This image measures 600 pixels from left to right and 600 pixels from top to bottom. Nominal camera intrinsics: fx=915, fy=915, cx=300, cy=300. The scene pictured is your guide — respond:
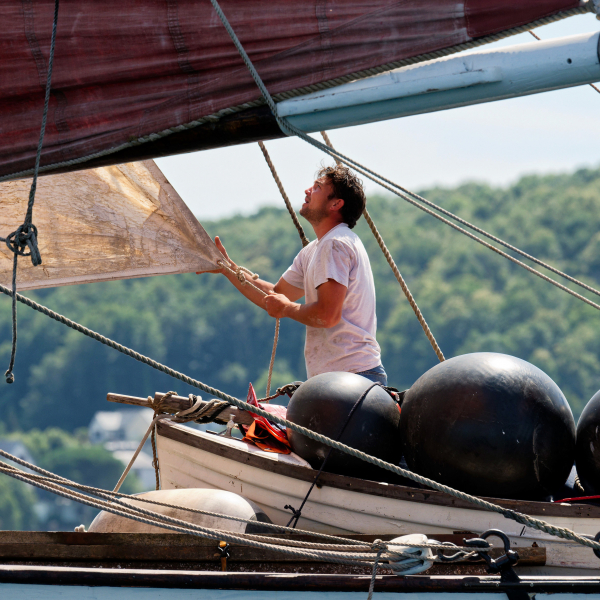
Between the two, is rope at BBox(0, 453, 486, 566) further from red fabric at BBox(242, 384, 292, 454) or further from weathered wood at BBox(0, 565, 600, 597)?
red fabric at BBox(242, 384, 292, 454)

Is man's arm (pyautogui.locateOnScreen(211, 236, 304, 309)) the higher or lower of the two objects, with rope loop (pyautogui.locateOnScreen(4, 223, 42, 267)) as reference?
lower

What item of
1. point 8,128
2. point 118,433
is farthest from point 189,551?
point 118,433

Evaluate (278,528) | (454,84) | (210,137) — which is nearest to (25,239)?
(210,137)

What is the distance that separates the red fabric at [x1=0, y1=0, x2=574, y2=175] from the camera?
10.5ft

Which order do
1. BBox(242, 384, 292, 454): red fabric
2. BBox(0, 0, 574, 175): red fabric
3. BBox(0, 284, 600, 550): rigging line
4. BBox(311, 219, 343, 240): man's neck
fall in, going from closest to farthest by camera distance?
BBox(0, 284, 600, 550): rigging line, BBox(0, 0, 574, 175): red fabric, BBox(242, 384, 292, 454): red fabric, BBox(311, 219, 343, 240): man's neck

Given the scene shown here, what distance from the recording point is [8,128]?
3.61 metres

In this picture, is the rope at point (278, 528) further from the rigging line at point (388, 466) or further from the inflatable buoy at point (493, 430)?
the inflatable buoy at point (493, 430)

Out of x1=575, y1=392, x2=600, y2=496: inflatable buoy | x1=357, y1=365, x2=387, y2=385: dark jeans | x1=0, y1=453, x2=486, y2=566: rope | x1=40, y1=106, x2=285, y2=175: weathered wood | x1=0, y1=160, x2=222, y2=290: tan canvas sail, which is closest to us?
x1=0, y1=453, x2=486, y2=566: rope

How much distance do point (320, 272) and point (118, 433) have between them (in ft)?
268

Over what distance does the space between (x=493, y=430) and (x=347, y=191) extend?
1777 mm

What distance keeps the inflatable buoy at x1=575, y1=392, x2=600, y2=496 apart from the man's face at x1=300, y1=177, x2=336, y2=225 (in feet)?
5.70

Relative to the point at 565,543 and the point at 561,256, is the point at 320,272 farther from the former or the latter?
the point at 561,256

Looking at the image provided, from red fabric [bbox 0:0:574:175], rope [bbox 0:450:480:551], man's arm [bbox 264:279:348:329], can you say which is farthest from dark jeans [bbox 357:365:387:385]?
red fabric [bbox 0:0:574:175]

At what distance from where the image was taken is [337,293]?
4.29 m
